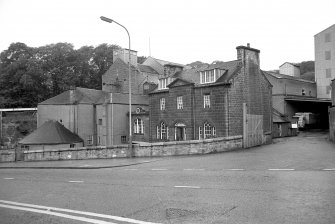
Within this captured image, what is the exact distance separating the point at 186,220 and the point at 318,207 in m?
3.19

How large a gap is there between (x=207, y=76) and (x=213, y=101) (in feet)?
10.2

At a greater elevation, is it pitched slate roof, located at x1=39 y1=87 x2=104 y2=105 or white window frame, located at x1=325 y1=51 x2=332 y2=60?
white window frame, located at x1=325 y1=51 x2=332 y2=60

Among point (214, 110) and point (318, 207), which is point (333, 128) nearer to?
point (214, 110)

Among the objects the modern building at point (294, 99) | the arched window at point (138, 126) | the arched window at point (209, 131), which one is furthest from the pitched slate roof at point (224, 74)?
the modern building at point (294, 99)

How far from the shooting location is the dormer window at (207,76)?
111 ft

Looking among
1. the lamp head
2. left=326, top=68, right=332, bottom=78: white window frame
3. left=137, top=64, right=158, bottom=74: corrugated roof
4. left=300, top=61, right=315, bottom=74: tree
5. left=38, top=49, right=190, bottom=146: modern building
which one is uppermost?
left=300, top=61, right=315, bottom=74: tree

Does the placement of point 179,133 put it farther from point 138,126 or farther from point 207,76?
point 138,126

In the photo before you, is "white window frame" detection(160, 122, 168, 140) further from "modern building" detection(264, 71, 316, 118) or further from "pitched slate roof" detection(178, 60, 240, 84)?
"modern building" detection(264, 71, 316, 118)

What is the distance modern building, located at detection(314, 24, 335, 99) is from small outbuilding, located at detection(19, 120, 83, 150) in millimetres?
41847

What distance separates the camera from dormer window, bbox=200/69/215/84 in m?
33.8

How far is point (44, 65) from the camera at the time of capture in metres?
66.6

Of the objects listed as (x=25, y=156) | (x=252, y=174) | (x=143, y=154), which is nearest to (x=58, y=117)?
(x=25, y=156)

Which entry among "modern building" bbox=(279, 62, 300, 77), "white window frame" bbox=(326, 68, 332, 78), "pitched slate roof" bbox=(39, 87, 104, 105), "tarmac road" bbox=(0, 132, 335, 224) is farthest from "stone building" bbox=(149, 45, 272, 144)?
"modern building" bbox=(279, 62, 300, 77)

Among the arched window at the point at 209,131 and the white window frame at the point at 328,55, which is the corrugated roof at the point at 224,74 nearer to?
the arched window at the point at 209,131
